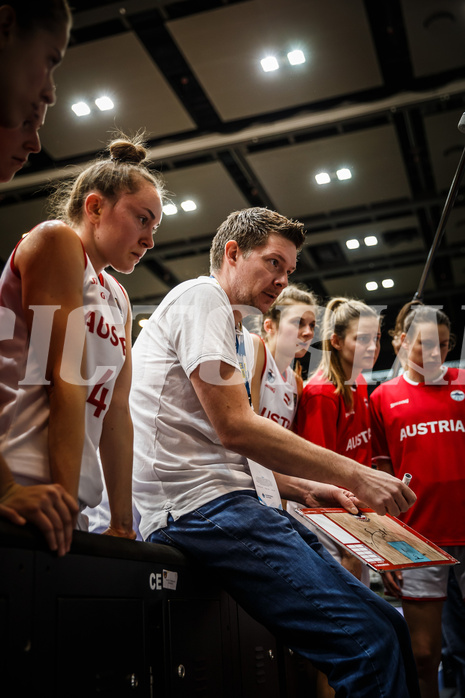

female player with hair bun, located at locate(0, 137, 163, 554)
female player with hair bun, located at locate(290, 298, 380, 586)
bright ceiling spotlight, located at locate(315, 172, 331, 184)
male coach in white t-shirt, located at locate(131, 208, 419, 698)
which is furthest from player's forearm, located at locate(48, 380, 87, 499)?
bright ceiling spotlight, located at locate(315, 172, 331, 184)

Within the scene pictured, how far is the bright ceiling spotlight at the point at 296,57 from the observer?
4930 millimetres

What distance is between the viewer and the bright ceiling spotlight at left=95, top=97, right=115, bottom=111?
531cm

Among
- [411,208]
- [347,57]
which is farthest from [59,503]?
[411,208]

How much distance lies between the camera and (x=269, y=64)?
5.02 metres

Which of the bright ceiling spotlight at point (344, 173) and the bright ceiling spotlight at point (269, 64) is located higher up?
the bright ceiling spotlight at point (269, 64)

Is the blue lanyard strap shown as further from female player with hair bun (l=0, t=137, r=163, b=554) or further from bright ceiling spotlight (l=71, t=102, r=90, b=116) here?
bright ceiling spotlight (l=71, t=102, r=90, b=116)

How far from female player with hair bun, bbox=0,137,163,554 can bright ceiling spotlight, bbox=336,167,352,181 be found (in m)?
5.02

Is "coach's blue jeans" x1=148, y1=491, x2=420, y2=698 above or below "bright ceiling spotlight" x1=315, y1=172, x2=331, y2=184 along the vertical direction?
below

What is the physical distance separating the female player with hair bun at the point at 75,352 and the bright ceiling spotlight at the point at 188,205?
5.12 meters

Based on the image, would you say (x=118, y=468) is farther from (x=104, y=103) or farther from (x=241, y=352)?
(x=104, y=103)

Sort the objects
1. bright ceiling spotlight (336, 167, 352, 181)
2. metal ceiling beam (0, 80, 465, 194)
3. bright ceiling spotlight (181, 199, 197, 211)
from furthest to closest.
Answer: bright ceiling spotlight (181, 199, 197, 211) → bright ceiling spotlight (336, 167, 352, 181) → metal ceiling beam (0, 80, 465, 194)

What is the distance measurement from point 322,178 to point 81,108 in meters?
2.52

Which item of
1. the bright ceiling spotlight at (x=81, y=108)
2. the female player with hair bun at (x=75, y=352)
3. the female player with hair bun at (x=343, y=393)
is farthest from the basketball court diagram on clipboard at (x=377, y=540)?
the bright ceiling spotlight at (x=81, y=108)

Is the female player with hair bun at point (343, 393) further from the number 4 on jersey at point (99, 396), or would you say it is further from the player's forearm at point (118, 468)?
the number 4 on jersey at point (99, 396)
